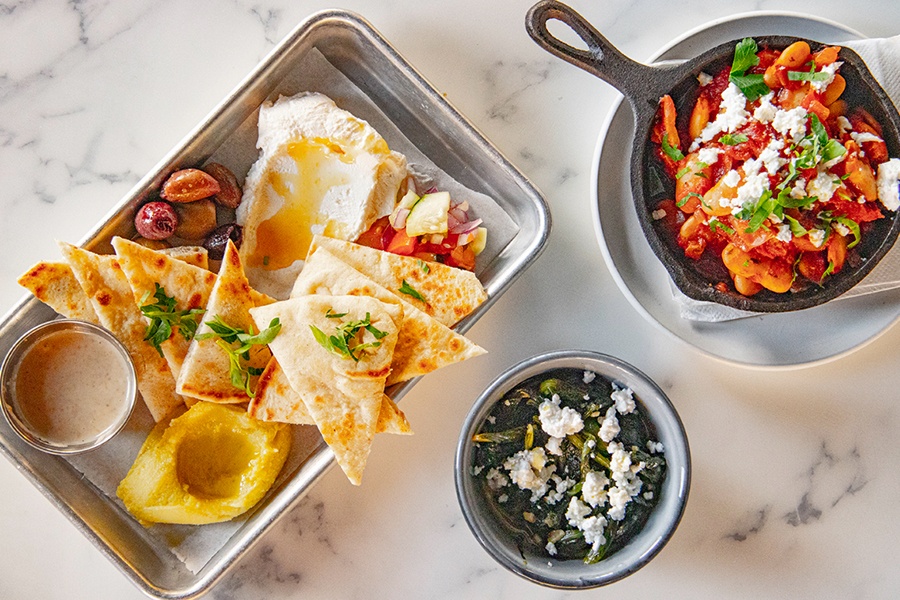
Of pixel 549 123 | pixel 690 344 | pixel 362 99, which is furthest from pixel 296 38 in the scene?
pixel 690 344

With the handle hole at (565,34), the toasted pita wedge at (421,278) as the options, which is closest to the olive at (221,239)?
the toasted pita wedge at (421,278)

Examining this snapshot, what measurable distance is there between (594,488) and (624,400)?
0.26 m

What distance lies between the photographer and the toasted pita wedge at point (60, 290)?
2188mm

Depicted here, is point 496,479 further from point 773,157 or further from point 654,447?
point 773,157

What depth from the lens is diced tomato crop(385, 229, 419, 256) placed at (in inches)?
94.4

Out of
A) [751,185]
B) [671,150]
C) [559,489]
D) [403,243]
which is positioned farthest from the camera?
[403,243]

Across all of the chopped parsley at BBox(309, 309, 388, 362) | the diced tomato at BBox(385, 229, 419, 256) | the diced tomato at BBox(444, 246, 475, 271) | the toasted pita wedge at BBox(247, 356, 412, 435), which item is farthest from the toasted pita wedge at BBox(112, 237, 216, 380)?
the diced tomato at BBox(444, 246, 475, 271)

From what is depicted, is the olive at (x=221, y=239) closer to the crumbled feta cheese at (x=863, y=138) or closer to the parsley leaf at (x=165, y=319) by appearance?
the parsley leaf at (x=165, y=319)

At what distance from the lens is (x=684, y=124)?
2109 mm

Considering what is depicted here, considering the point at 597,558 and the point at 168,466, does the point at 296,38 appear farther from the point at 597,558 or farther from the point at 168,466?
the point at 597,558

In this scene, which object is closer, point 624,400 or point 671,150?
point 671,150

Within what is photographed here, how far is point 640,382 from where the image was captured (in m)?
2.23

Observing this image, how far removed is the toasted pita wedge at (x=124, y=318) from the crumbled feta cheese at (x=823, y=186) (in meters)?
1.80

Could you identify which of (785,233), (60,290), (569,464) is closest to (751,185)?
(785,233)
